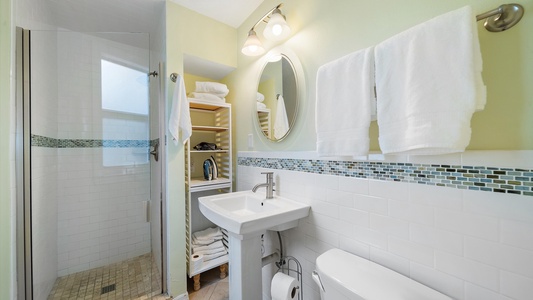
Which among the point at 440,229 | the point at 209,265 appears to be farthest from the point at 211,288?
the point at 440,229

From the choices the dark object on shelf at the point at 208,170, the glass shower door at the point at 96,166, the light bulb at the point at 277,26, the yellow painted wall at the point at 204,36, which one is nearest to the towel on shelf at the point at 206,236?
the glass shower door at the point at 96,166

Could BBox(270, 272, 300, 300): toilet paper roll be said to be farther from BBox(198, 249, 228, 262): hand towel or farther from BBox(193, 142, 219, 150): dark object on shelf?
BBox(193, 142, 219, 150): dark object on shelf

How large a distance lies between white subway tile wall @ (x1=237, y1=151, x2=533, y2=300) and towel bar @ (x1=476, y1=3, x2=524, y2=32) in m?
0.40

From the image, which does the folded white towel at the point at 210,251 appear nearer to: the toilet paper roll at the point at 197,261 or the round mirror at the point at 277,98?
the toilet paper roll at the point at 197,261

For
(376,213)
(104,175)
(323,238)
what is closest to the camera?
(376,213)

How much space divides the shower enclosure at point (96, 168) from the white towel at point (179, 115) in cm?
34

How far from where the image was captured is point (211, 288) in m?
1.63

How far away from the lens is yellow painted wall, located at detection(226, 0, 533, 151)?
571mm

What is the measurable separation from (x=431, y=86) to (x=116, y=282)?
2.49 m

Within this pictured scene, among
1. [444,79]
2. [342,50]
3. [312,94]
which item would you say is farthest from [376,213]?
[342,50]

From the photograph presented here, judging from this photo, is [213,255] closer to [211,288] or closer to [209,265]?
[209,265]

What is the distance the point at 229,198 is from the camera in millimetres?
1369

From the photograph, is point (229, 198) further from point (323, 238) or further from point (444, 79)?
point (444, 79)

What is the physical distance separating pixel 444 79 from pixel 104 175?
2.51 meters
